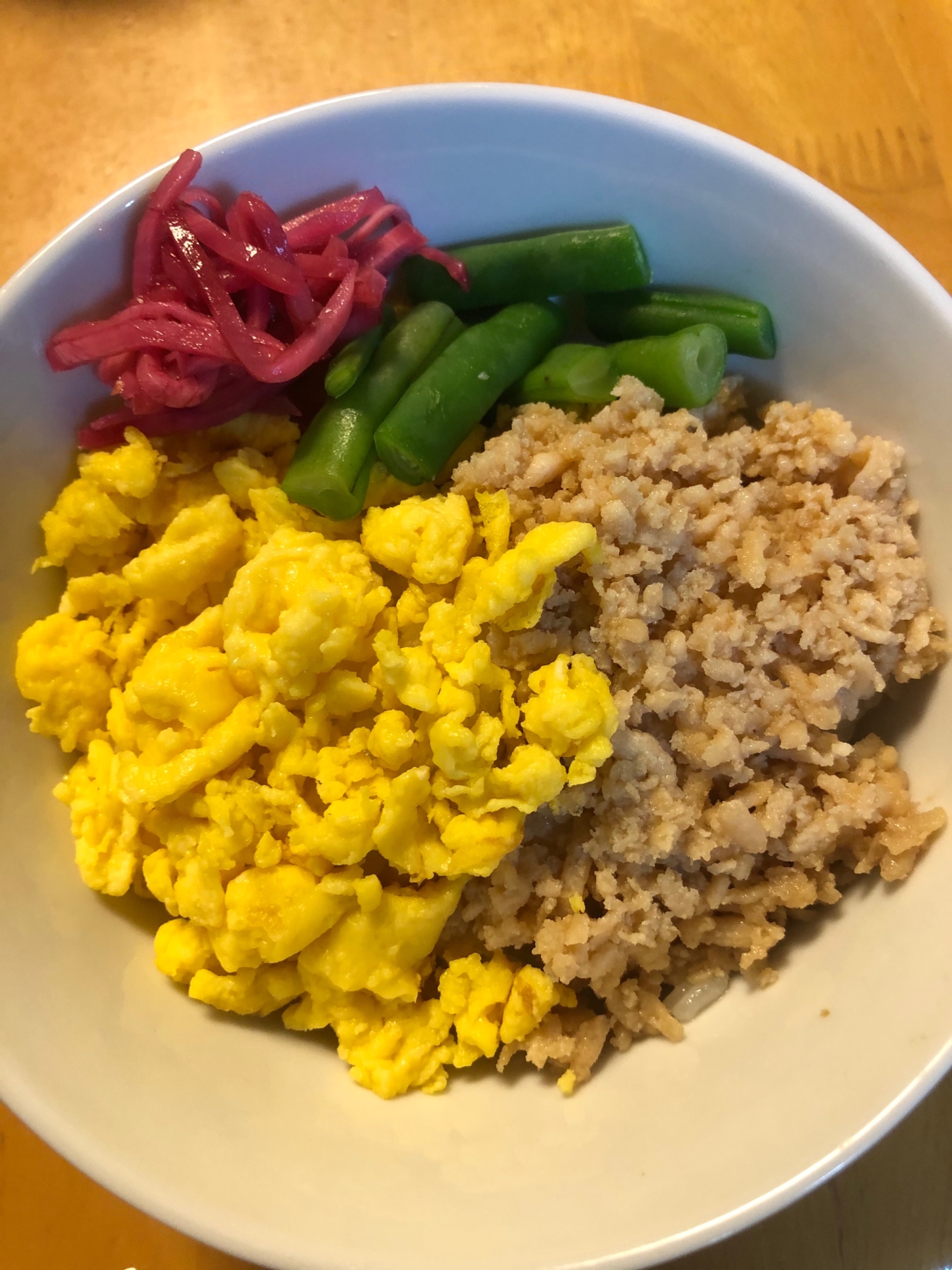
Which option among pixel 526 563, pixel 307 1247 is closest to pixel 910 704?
pixel 526 563

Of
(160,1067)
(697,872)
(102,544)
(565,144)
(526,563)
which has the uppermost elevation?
(565,144)

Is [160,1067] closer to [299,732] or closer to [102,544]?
[299,732]

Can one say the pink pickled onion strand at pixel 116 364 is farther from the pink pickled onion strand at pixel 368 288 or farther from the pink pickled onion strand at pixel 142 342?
the pink pickled onion strand at pixel 368 288

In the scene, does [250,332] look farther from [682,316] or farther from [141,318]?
[682,316]

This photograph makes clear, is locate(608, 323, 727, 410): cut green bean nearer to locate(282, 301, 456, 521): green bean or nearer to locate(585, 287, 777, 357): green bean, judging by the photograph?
locate(585, 287, 777, 357): green bean

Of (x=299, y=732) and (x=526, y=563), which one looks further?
(x=299, y=732)

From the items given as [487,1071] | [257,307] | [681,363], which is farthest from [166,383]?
[487,1071]
